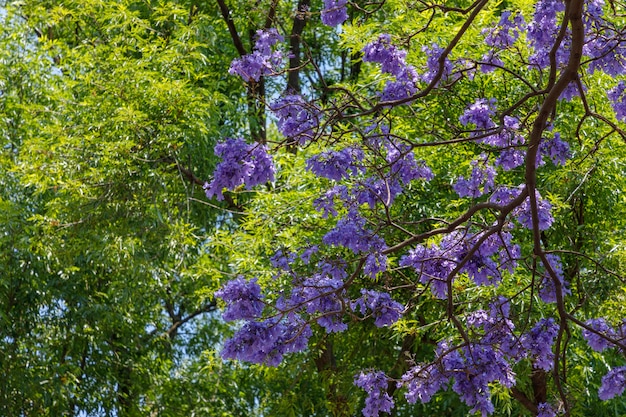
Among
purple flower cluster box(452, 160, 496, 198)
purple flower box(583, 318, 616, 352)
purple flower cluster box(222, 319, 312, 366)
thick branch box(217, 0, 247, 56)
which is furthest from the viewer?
thick branch box(217, 0, 247, 56)

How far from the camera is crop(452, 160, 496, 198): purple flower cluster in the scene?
17.7ft

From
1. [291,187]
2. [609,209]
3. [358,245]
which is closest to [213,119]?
[291,187]

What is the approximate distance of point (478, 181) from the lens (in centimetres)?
543

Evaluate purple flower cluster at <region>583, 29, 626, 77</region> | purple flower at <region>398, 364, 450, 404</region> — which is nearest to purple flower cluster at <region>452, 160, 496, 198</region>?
purple flower cluster at <region>583, 29, 626, 77</region>

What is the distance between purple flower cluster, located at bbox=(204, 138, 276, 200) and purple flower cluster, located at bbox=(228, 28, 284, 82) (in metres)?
0.48

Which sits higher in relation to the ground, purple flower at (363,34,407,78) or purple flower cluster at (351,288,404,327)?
purple flower at (363,34,407,78)

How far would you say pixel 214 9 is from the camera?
1127 centimetres

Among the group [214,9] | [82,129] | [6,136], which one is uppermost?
[214,9]

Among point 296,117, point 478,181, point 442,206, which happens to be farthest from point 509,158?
point 442,206

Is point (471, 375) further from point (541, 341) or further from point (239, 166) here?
point (239, 166)

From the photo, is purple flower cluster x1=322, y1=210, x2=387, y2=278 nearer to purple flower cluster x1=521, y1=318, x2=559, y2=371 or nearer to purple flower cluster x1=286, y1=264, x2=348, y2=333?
purple flower cluster x1=286, y1=264, x2=348, y2=333

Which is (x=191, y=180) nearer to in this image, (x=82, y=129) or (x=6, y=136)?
(x=82, y=129)

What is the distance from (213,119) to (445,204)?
2517mm

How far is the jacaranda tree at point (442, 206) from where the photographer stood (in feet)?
14.9
